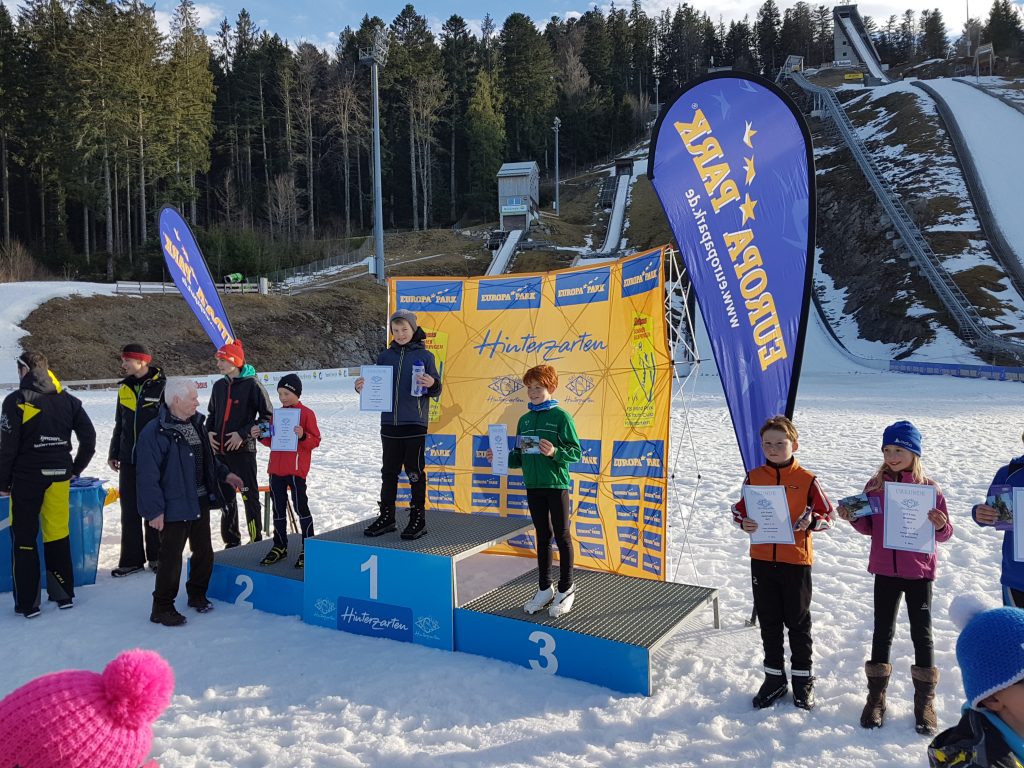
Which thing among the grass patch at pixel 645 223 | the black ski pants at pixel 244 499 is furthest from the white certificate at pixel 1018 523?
the grass patch at pixel 645 223

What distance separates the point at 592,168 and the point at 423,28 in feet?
69.2

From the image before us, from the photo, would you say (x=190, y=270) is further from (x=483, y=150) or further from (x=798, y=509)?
(x=483, y=150)

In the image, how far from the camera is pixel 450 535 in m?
4.96

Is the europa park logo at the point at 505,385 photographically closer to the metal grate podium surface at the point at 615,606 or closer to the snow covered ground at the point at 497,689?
the metal grate podium surface at the point at 615,606

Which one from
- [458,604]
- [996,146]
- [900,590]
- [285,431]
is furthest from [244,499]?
[996,146]

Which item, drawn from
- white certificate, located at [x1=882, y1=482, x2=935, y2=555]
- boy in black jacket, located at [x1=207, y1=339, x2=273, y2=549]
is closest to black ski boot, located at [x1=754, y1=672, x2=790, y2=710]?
white certificate, located at [x1=882, y1=482, x2=935, y2=555]

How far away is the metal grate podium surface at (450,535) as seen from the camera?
4548 mm

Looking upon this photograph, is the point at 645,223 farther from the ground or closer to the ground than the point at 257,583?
farther from the ground

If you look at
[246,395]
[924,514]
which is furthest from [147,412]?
[924,514]

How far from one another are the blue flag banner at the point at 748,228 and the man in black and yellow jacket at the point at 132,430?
438 centimetres

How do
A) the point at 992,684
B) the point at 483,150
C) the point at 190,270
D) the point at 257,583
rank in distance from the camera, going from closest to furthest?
the point at 992,684, the point at 257,583, the point at 190,270, the point at 483,150

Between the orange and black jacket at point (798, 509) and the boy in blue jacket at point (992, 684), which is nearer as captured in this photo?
the boy in blue jacket at point (992, 684)

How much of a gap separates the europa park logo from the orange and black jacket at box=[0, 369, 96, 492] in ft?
10.6

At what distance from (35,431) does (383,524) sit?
8.31ft
